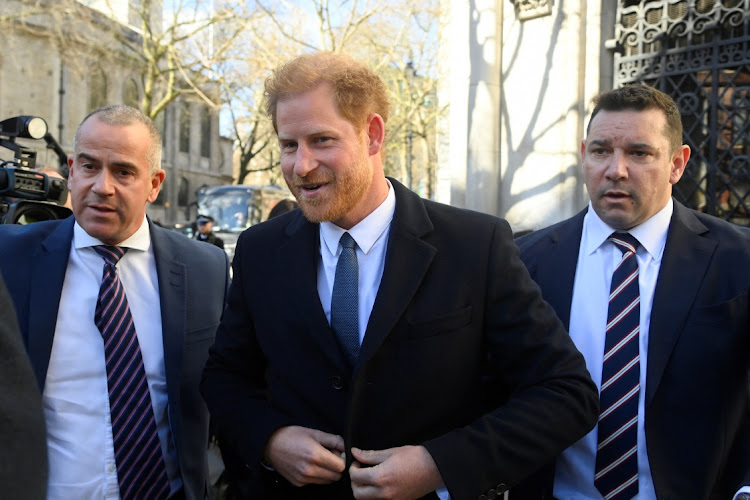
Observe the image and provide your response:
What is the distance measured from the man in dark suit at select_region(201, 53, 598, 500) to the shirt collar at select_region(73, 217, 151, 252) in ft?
2.60

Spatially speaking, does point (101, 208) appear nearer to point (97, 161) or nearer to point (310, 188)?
point (97, 161)

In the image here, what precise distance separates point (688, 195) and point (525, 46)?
232cm

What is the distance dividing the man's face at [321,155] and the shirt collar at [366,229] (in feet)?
0.31

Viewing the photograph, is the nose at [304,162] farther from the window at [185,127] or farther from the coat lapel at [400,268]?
the window at [185,127]

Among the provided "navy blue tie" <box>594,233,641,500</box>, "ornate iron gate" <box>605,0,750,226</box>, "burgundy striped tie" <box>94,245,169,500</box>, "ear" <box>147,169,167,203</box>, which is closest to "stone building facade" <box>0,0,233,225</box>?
"ornate iron gate" <box>605,0,750,226</box>

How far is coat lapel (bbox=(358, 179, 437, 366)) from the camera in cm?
190

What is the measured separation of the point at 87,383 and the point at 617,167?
A: 2.09 meters

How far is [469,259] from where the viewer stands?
203cm

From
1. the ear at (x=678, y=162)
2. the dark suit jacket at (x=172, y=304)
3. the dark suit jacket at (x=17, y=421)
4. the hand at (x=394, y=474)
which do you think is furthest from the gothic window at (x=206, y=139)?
the dark suit jacket at (x=17, y=421)

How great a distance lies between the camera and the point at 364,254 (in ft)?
6.88

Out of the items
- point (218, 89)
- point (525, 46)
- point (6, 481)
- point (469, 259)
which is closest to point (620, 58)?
point (525, 46)

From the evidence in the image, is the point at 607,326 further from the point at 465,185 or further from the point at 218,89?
the point at 218,89

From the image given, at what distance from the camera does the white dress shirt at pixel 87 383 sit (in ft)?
7.64

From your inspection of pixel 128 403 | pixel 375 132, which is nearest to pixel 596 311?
pixel 375 132
